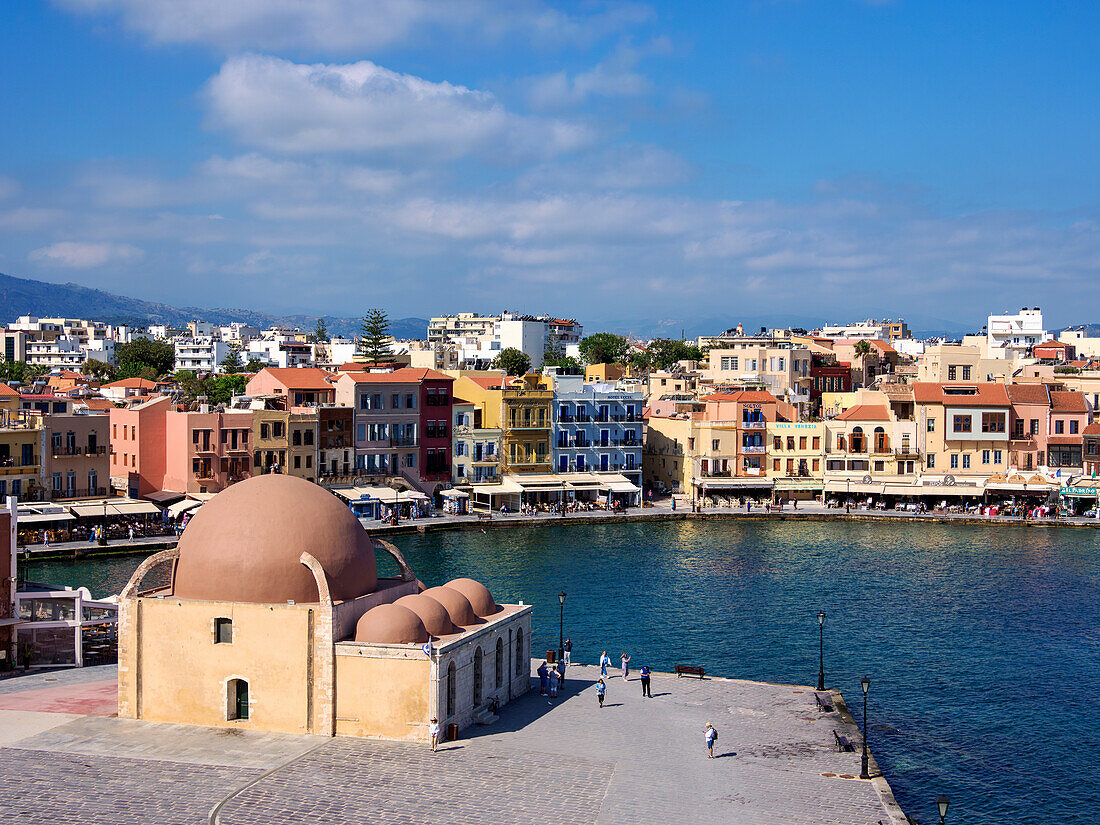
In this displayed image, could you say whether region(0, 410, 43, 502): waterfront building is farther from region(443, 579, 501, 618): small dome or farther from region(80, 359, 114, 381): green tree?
region(80, 359, 114, 381): green tree

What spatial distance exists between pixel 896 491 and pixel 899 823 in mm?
55146


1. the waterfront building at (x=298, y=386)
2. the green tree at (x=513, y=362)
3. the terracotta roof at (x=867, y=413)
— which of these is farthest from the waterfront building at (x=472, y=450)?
the green tree at (x=513, y=362)

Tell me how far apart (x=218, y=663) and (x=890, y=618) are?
2709 centimetres

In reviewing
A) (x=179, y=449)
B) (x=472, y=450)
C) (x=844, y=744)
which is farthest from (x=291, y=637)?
(x=472, y=450)

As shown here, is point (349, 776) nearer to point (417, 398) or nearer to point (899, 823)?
point (899, 823)

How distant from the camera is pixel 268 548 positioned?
29.4 meters

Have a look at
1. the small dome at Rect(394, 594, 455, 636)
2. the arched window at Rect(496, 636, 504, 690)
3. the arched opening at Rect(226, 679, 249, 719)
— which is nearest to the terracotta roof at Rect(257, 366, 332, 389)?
the arched window at Rect(496, 636, 504, 690)

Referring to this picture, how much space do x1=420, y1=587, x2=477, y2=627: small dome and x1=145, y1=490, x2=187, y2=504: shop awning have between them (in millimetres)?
39437

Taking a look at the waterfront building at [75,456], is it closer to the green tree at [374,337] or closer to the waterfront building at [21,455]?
the waterfront building at [21,455]

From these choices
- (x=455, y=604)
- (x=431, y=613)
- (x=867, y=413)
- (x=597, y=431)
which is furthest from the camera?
(x=867, y=413)

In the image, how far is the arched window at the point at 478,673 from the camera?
98.3 feet

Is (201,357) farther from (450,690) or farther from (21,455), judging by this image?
(450,690)

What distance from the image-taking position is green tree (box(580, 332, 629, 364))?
14275 centimetres

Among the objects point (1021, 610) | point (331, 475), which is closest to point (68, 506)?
point (331, 475)
